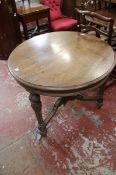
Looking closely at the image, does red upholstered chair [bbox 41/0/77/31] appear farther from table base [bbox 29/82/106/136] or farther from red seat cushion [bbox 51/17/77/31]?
table base [bbox 29/82/106/136]

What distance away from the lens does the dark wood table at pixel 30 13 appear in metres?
2.81

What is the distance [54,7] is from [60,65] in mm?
2268

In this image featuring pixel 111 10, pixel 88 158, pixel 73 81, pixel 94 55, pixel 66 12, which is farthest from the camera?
pixel 66 12

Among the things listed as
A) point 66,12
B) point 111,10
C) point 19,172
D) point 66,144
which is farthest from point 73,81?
point 66,12

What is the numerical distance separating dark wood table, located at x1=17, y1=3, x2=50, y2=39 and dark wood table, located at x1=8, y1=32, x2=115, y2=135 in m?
1.16

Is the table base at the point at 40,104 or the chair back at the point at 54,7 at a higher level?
the chair back at the point at 54,7

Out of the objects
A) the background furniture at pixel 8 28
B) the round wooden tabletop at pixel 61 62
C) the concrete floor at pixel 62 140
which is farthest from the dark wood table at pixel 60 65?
the background furniture at pixel 8 28

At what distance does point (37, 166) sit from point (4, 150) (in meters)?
0.36

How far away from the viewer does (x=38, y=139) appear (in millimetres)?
1781

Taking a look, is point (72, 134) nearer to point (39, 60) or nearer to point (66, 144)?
point (66, 144)

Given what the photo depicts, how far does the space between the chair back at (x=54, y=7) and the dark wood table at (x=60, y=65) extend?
5.32ft

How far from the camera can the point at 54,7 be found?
332cm

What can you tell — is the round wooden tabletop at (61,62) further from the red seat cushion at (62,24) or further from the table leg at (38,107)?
the red seat cushion at (62,24)

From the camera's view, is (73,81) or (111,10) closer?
(73,81)
